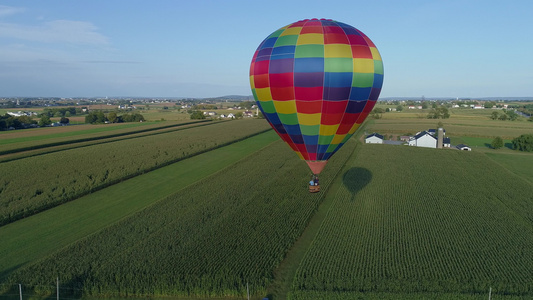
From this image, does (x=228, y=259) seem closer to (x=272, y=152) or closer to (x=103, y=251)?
(x=103, y=251)

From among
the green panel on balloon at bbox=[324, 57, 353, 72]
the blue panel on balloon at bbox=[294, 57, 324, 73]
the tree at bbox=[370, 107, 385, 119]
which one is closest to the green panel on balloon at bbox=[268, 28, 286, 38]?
the blue panel on balloon at bbox=[294, 57, 324, 73]

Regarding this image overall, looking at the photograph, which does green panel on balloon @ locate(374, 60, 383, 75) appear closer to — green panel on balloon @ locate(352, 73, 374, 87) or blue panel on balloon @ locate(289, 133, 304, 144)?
green panel on balloon @ locate(352, 73, 374, 87)

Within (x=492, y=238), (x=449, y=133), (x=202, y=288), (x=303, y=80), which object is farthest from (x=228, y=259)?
(x=449, y=133)

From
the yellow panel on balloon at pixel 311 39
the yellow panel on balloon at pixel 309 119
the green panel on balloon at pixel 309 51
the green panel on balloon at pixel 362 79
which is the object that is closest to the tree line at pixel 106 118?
the yellow panel on balloon at pixel 309 119

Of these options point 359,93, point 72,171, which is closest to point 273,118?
point 359,93

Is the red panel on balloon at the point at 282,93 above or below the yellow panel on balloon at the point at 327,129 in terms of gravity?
above

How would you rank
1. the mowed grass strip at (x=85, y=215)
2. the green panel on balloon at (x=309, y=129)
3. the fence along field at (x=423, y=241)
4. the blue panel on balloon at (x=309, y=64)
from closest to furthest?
1. the fence along field at (x=423, y=241)
2. the blue panel on balloon at (x=309, y=64)
3. the green panel on balloon at (x=309, y=129)
4. the mowed grass strip at (x=85, y=215)

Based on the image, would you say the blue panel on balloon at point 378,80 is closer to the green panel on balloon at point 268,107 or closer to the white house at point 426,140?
the green panel on balloon at point 268,107
